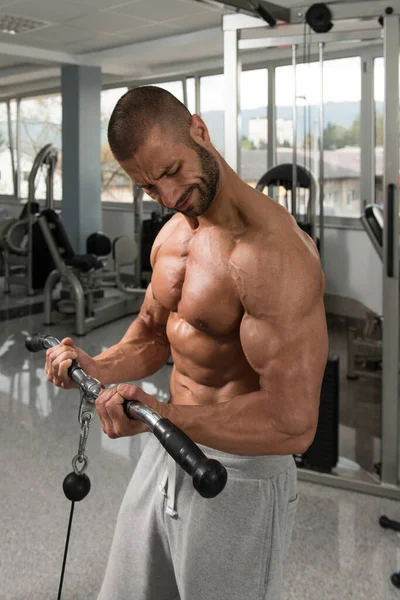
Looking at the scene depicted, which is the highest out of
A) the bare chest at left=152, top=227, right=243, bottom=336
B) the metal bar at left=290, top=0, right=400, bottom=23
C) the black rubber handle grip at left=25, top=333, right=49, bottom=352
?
the metal bar at left=290, top=0, right=400, bottom=23

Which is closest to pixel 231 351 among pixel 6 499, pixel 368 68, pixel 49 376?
pixel 49 376

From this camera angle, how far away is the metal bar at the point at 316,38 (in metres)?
2.66

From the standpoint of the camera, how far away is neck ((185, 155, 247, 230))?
117cm

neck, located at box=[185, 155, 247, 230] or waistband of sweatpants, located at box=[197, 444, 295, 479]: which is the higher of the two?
neck, located at box=[185, 155, 247, 230]

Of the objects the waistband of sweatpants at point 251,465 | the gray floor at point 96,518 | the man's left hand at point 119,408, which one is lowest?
the gray floor at point 96,518

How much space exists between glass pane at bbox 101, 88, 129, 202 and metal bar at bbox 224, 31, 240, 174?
599 cm

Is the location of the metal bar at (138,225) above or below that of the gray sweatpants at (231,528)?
above

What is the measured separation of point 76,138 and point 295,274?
21.8 feet

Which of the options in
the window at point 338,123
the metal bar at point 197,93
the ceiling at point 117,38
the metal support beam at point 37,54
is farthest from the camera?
the metal bar at point 197,93

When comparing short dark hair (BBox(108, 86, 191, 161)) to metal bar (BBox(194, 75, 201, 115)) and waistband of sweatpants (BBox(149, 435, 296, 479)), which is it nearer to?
waistband of sweatpants (BBox(149, 435, 296, 479))

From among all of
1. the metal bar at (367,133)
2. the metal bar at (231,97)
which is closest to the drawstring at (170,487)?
the metal bar at (231,97)

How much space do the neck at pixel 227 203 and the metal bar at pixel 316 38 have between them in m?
1.73

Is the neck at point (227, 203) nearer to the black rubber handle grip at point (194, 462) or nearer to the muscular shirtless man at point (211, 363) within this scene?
the muscular shirtless man at point (211, 363)

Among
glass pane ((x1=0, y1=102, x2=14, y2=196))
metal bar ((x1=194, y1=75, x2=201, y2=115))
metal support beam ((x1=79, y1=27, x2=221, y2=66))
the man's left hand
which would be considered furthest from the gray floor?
glass pane ((x1=0, y1=102, x2=14, y2=196))
